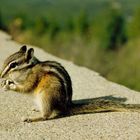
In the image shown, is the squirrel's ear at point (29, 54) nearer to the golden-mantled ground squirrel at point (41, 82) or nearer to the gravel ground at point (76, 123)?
the golden-mantled ground squirrel at point (41, 82)

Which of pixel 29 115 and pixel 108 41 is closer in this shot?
pixel 29 115

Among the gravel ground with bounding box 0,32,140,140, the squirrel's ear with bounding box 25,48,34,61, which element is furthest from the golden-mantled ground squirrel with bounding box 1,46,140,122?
Answer: the gravel ground with bounding box 0,32,140,140

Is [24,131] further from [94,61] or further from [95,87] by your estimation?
[94,61]

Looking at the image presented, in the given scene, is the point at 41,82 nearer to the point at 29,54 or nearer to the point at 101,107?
the point at 29,54

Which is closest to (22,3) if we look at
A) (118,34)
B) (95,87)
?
(118,34)

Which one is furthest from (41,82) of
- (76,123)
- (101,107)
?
(101,107)

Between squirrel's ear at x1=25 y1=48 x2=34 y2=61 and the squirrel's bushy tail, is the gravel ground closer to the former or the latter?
the squirrel's bushy tail
